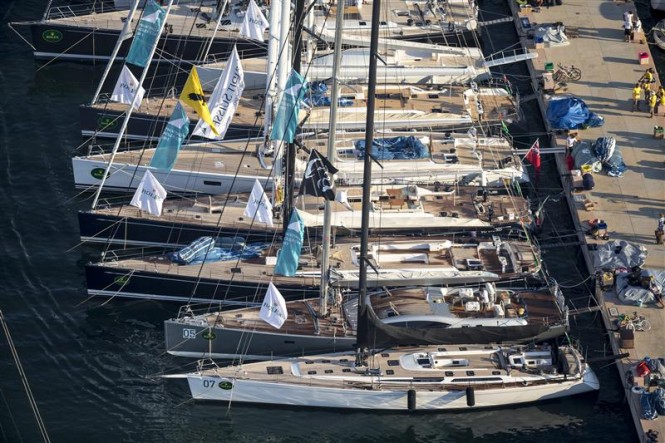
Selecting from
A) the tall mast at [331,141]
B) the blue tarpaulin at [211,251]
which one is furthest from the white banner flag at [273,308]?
the blue tarpaulin at [211,251]

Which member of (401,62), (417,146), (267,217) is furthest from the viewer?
(401,62)

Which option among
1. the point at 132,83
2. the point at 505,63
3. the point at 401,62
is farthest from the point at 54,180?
the point at 505,63

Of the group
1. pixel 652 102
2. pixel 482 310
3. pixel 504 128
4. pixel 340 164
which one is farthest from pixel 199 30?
pixel 482 310

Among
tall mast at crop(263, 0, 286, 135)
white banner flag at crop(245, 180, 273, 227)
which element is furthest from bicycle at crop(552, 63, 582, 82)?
white banner flag at crop(245, 180, 273, 227)

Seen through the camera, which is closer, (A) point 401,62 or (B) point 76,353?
(B) point 76,353

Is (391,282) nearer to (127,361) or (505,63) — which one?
(127,361)

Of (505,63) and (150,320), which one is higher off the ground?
(505,63)

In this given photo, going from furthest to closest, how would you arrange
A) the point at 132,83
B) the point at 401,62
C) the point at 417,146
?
the point at 401,62, the point at 417,146, the point at 132,83
